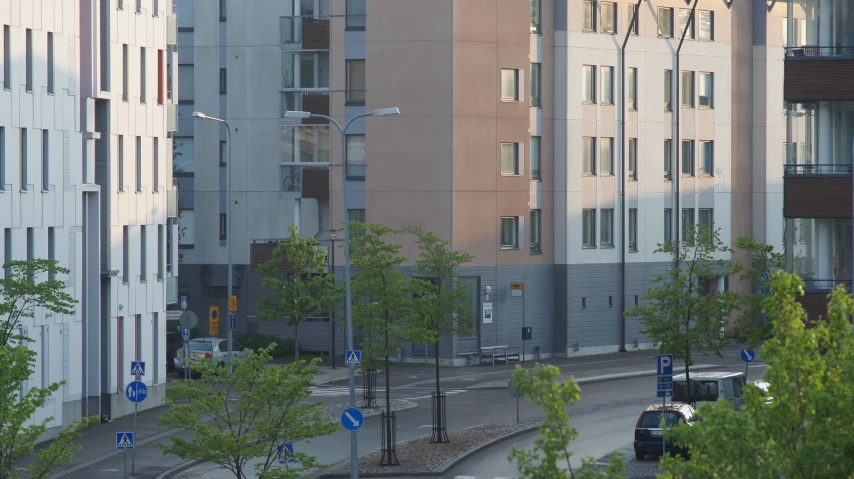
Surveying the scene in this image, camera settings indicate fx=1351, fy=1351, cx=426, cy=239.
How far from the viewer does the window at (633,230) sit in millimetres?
63438

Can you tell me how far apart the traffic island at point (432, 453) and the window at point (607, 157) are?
24146 mm

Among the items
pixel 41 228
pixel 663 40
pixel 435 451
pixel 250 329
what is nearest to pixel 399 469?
pixel 435 451

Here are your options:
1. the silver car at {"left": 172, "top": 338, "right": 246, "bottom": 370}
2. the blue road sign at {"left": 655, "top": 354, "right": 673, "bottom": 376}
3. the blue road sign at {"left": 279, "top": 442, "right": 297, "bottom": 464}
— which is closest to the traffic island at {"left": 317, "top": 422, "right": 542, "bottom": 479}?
the blue road sign at {"left": 655, "top": 354, "right": 673, "bottom": 376}

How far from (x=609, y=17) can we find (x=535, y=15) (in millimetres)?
4180

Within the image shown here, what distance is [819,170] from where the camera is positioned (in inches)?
1138

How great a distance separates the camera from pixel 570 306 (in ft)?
199

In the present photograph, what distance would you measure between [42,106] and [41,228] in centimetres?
341

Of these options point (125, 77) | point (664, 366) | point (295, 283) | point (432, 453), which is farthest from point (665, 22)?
point (664, 366)

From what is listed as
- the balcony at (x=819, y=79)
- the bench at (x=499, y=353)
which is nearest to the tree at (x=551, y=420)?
the balcony at (x=819, y=79)

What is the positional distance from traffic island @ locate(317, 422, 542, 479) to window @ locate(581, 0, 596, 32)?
26.3 m

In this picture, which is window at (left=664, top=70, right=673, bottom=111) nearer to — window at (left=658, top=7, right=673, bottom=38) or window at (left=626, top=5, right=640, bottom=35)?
window at (left=658, top=7, right=673, bottom=38)

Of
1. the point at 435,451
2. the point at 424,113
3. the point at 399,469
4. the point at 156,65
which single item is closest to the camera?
the point at 399,469

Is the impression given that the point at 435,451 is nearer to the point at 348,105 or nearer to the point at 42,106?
the point at 42,106

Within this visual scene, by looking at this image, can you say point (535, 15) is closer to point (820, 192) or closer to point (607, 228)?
point (607, 228)
